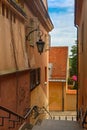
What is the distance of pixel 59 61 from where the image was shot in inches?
1283

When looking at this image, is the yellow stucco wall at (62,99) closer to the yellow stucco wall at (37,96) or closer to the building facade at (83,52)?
the yellow stucco wall at (37,96)

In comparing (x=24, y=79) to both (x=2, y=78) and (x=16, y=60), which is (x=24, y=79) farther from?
(x=2, y=78)

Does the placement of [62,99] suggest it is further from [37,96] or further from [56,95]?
[37,96]

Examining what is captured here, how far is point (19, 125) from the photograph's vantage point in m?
10.4

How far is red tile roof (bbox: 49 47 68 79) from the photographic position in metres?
30.6

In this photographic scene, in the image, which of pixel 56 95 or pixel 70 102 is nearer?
pixel 70 102

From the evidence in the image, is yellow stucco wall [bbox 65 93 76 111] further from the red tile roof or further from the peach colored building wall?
the red tile roof

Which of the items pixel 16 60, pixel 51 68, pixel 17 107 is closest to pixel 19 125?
pixel 17 107

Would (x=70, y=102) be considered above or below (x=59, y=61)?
below

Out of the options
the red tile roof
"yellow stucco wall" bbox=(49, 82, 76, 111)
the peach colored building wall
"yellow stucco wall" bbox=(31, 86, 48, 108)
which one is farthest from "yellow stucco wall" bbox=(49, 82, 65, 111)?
"yellow stucco wall" bbox=(31, 86, 48, 108)

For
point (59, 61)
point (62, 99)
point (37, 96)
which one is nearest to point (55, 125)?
point (37, 96)

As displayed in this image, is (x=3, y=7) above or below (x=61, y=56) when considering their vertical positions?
above

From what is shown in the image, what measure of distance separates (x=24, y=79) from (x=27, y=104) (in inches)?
61.0

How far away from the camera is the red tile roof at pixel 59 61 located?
1204 inches
